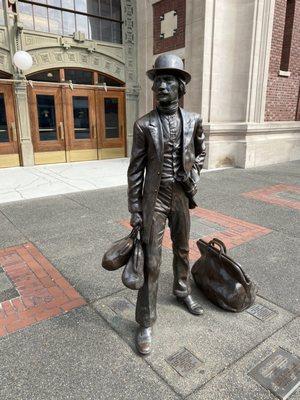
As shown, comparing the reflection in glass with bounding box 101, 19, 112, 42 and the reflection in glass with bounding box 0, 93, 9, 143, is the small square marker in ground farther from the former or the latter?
the reflection in glass with bounding box 101, 19, 112, 42

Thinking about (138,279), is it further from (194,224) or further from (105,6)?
(105,6)

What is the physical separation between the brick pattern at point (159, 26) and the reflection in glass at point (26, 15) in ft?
13.3

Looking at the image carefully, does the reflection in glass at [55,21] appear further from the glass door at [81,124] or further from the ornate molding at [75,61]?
the glass door at [81,124]

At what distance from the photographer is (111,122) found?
12.3m

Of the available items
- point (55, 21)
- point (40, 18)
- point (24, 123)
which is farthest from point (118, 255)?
point (55, 21)

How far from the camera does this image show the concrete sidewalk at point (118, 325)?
216 cm

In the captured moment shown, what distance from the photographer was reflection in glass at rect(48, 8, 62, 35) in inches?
414

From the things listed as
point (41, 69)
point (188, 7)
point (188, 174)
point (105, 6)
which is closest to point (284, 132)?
point (188, 7)

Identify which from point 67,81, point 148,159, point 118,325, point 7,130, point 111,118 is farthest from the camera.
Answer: point 111,118

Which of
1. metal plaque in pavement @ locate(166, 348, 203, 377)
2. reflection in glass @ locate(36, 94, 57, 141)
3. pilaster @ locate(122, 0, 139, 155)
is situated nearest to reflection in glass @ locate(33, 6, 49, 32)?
reflection in glass @ locate(36, 94, 57, 141)

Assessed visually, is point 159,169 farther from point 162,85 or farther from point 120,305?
point 120,305

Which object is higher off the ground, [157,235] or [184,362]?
[157,235]

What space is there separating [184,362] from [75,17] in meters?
11.5

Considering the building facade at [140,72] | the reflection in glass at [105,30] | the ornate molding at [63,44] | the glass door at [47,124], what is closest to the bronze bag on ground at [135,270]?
the building facade at [140,72]
